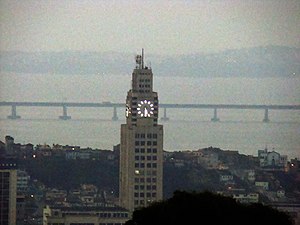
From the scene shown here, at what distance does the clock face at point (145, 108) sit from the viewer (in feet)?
27.5

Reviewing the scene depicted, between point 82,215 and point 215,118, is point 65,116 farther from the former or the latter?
point 82,215

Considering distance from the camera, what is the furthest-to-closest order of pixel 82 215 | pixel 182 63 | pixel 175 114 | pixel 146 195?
pixel 175 114 < pixel 182 63 < pixel 146 195 < pixel 82 215

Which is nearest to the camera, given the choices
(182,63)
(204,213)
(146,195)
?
(204,213)

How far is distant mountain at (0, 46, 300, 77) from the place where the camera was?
825cm

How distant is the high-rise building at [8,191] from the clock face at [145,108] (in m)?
0.96

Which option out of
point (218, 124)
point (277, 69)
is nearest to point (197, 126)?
point (218, 124)

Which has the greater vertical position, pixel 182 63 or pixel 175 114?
pixel 182 63

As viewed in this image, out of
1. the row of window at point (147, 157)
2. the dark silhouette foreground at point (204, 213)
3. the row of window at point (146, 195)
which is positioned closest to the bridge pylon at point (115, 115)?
the row of window at point (147, 157)

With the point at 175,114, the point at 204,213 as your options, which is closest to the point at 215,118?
the point at 175,114

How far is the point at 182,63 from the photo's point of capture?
8227mm

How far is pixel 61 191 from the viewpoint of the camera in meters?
8.21

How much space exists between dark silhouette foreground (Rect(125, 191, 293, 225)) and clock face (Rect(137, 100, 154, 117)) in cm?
352

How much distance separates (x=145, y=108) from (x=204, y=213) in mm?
3852

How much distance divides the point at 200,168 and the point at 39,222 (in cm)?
119
